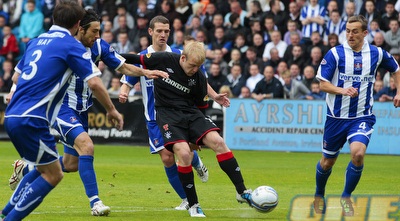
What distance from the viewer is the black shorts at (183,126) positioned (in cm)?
1054

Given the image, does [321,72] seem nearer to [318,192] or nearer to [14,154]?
[318,192]

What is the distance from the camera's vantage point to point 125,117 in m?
23.3

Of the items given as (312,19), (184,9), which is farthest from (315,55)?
(184,9)

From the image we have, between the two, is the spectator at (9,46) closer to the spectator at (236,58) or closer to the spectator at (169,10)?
the spectator at (169,10)

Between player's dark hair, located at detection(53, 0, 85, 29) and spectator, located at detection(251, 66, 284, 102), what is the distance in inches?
556

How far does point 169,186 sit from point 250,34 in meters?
11.6

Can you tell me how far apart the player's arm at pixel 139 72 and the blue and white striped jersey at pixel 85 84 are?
90 mm

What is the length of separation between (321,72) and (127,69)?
→ 254 cm

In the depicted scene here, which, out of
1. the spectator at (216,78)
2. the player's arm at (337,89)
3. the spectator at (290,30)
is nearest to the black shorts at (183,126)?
the player's arm at (337,89)

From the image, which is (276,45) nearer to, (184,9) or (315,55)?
(315,55)

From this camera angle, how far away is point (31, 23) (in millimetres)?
27750

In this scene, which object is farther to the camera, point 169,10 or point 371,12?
point 169,10

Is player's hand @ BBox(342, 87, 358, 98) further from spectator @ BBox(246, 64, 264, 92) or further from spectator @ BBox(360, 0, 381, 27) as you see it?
spectator @ BBox(360, 0, 381, 27)

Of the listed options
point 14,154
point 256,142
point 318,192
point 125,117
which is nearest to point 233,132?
point 256,142
